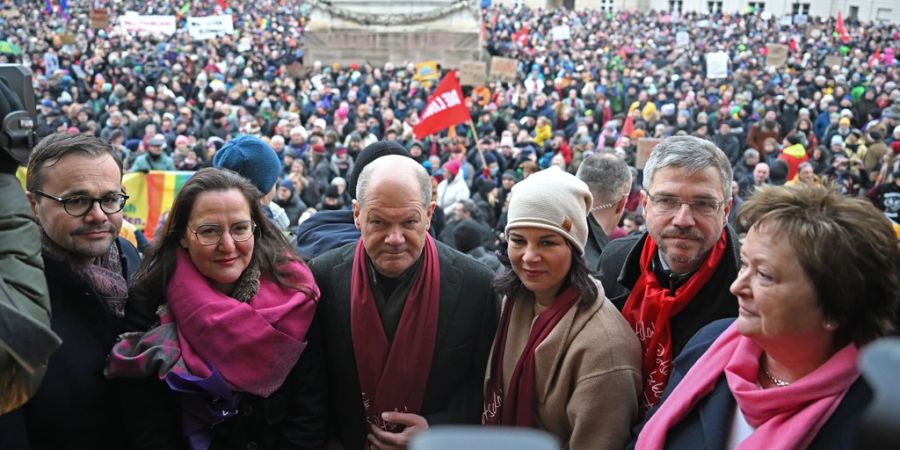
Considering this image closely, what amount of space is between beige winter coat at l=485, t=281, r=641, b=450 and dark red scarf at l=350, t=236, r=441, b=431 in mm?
325

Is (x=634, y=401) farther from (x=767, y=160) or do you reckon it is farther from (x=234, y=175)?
(x=767, y=160)

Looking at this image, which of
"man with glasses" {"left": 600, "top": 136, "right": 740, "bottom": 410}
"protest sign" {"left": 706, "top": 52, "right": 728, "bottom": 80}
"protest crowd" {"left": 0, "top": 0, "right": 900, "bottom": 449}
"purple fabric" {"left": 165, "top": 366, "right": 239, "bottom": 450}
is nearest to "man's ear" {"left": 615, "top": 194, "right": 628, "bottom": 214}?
"protest crowd" {"left": 0, "top": 0, "right": 900, "bottom": 449}

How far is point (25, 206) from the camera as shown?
6.95 ft

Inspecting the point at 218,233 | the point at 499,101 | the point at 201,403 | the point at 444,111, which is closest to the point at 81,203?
the point at 218,233

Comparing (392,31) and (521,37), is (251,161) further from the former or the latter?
(521,37)

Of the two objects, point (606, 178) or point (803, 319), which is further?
point (606, 178)

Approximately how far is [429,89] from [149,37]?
1046 cm

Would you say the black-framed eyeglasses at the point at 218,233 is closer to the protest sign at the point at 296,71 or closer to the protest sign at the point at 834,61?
the protest sign at the point at 296,71

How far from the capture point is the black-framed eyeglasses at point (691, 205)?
8.87 feet

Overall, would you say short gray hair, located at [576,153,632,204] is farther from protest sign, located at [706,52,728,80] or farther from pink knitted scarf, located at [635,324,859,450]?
protest sign, located at [706,52,728,80]

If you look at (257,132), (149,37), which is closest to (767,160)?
(257,132)

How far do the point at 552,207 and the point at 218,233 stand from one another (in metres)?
1.08

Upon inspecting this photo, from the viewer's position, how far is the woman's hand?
8.71 feet

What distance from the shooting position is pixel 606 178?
4223 mm
